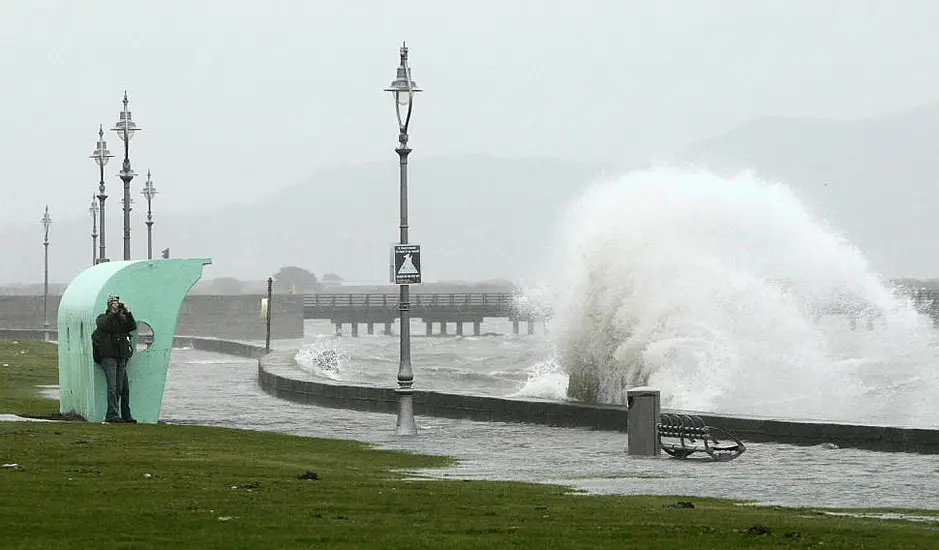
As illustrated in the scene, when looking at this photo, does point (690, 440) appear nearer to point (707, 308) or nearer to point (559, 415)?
point (559, 415)

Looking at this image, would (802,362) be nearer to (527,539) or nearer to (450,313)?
(527,539)

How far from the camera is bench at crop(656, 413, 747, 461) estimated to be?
18.2 metres

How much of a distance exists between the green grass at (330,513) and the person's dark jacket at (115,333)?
426cm

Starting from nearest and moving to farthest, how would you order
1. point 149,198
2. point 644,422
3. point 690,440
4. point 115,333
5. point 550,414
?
point 644,422, point 690,440, point 115,333, point 550,414, point 149,198

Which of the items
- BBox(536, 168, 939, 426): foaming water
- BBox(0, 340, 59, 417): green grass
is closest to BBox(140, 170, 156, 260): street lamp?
BBox(0, 340, 59, 417): green grass

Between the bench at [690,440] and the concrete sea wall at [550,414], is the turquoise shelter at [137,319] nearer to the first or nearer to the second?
the concrete sea wall at [550,414]

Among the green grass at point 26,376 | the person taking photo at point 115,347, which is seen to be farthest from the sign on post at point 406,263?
the green grass at point 26,376

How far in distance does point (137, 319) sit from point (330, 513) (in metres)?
10.6

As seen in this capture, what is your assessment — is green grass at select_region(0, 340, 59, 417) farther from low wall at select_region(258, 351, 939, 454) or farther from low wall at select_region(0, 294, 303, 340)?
low wall at select_region(0, 294, 303, 340)

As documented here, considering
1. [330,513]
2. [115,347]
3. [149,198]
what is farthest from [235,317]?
[330,513]

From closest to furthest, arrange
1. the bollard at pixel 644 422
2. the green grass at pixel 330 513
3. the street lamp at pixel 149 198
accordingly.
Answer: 1. the green grass at pixel 330 513
2. the bollard at pixel 644 422
3. the street lamp at pixel 149 198

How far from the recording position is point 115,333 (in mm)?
21031

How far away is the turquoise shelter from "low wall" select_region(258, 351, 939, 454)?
478cm

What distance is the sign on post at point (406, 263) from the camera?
22.0 meters
